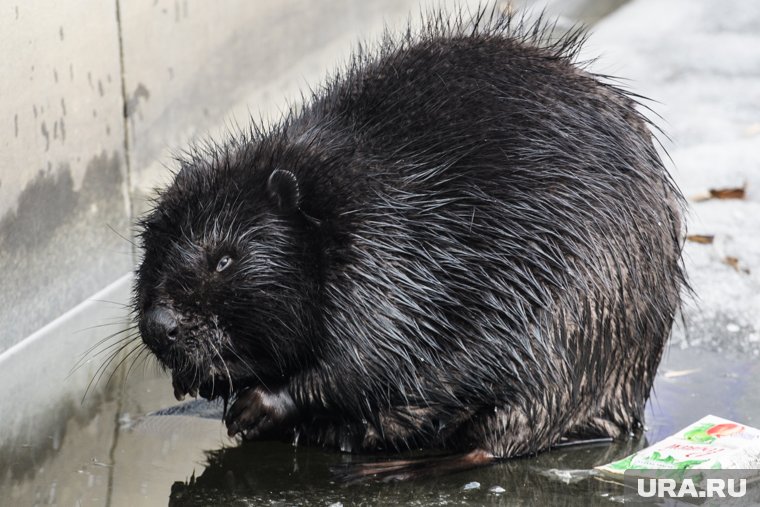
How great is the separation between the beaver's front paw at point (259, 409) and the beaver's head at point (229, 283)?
91mm

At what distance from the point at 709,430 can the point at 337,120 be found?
169cm

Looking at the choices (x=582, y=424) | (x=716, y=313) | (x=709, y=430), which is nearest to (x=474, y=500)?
(x=582, y=424)

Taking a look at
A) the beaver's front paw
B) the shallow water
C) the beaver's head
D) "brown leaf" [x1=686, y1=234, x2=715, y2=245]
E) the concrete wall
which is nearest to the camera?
the shallow water

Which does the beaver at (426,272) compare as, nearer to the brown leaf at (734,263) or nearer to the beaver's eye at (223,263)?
the beaver's eye at (223,263)

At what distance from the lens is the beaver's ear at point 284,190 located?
3803mm

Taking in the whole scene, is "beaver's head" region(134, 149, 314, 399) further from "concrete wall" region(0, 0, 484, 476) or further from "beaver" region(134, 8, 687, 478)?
"concrete wall" region(0, 0, 484, 476)

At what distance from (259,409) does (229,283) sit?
478mm

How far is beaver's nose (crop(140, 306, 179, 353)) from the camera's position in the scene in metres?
3.74

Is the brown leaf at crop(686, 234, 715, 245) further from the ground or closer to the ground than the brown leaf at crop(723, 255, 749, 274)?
further from the ground

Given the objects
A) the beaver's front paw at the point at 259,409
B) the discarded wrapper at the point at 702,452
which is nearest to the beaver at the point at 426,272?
the beaver's front paw at the point at 259,409

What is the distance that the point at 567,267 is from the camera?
3.86m

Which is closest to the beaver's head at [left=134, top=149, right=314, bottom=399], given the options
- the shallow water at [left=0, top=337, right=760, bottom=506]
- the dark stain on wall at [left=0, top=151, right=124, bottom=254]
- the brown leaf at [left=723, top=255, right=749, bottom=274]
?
the shallow water at [left=0, top=337, right=760, bottom=506]

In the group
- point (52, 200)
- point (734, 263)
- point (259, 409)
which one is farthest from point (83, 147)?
point (734, 263)

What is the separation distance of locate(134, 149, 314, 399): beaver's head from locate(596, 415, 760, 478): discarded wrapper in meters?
1.19
